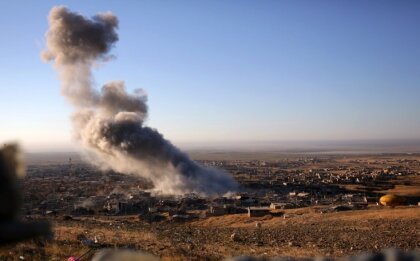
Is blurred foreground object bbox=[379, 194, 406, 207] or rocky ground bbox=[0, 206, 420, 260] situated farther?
blurred foreground object bbox=[379, 194, 406, 207]

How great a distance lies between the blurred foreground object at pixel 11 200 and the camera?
2639 mm

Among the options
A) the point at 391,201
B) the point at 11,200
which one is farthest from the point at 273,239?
the point at 11,200

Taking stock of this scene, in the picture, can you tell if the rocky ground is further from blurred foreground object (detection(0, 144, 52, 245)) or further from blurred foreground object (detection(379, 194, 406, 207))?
blurred foreground object (detection(0, 144, 52, 245))

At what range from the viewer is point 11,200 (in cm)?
267

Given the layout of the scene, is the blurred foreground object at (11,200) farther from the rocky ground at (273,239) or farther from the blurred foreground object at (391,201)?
the blurred foreground object at (391,201)

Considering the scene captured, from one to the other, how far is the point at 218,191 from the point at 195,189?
8.56 ft

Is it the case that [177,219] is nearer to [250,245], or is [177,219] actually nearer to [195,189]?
[250,245]

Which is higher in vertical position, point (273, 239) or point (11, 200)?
point (11, 200)

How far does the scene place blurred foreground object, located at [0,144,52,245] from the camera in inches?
104

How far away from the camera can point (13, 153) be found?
2896 mm

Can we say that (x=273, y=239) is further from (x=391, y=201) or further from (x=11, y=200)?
(x=11, y=200)

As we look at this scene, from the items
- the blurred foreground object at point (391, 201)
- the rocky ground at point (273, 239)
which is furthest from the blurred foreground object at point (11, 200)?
the blurred foreground object at point (391, 201)

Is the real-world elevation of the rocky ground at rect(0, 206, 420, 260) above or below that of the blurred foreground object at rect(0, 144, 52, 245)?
below

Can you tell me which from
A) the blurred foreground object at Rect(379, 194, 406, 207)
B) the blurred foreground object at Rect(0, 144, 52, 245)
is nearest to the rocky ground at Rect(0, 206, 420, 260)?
the blurred foreground object at Rect(379, 194, 406, 207)
